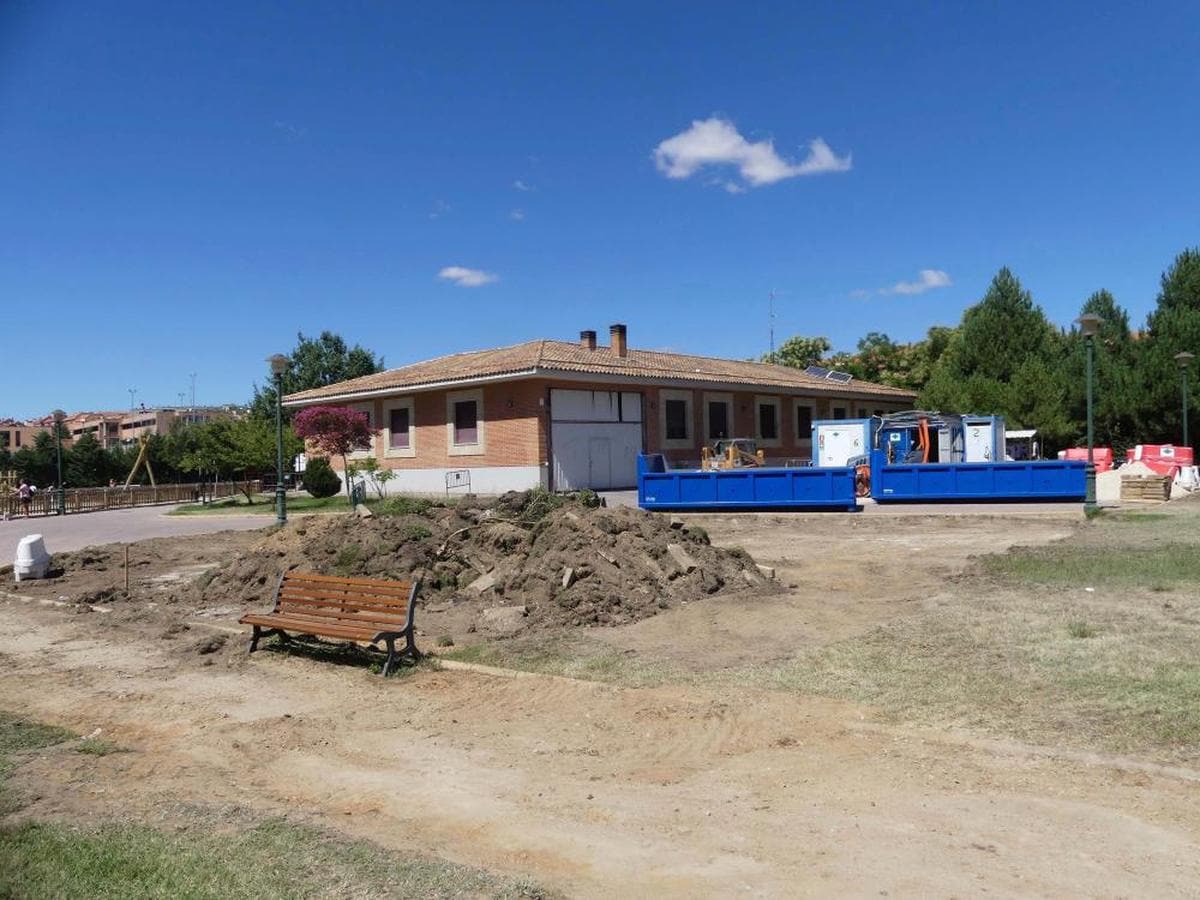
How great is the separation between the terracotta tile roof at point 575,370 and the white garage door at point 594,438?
1106mm

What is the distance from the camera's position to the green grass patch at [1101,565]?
36.0ft

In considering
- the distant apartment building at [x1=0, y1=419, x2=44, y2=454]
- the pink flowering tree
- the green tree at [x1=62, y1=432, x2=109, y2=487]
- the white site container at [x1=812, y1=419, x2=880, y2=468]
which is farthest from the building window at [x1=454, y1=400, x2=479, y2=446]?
the distant apartment building at [x1=0, y1=419, x2=44, y2=454]

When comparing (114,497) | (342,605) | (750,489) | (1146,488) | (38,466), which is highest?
(38,466)

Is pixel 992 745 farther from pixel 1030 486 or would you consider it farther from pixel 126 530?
→ pixel 126 530

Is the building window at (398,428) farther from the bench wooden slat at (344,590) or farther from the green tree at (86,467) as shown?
the green tree at (86,467)

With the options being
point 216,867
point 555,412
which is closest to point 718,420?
point 555,412

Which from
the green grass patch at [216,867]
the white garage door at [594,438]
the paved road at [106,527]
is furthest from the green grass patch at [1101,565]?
the white garage door at [594,438]

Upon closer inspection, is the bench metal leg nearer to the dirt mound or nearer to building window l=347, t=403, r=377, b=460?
the dirt mound

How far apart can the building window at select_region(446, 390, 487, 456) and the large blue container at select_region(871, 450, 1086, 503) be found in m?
12.6

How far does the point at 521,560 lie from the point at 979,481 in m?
16.2

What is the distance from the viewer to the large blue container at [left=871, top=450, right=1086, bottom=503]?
22875 mm

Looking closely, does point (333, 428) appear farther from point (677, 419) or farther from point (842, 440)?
point (842, 440)

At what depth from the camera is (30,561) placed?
44.6ft

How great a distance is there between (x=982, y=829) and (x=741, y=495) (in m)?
20.2
